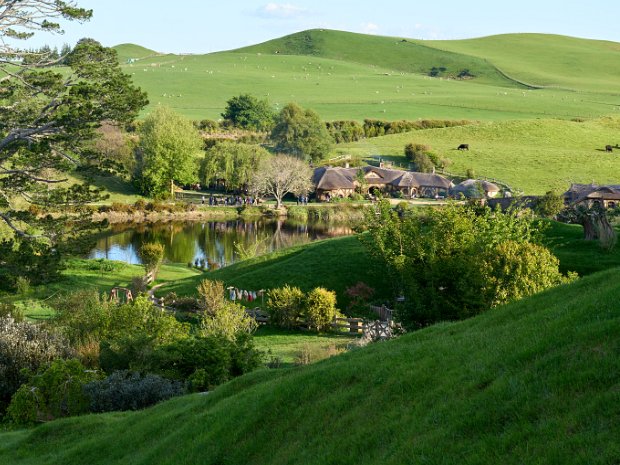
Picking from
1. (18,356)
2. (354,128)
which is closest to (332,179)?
(354,128)

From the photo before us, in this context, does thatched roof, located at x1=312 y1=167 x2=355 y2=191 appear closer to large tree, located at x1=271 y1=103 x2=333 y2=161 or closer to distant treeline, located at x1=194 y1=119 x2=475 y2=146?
large tree, located at x1=271 y1=103 x2=333 y2=161

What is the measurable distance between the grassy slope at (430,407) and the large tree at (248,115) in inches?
5049

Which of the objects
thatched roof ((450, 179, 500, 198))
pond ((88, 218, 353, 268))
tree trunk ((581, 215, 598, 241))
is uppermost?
tree trunk ((581, 215, 598, 241))

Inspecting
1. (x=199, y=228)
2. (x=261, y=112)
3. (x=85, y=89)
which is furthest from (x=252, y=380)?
(x=261, y=112)

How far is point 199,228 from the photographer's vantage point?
256 ft

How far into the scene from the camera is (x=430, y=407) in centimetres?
1043

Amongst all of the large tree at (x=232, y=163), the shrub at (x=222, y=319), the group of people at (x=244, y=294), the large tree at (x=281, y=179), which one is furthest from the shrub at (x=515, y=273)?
the large tree at (x=232, y=163)

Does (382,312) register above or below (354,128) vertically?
below

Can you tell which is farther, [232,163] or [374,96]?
[374,96]

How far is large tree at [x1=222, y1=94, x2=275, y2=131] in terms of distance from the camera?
142m

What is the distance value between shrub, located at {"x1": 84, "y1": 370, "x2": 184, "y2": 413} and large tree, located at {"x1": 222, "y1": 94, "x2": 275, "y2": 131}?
124 m

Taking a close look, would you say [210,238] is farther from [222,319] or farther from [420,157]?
[420,157]

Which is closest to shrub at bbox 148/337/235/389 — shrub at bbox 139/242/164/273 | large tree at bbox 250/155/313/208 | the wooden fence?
the wooden fence

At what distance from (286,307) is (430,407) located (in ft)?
77.5
